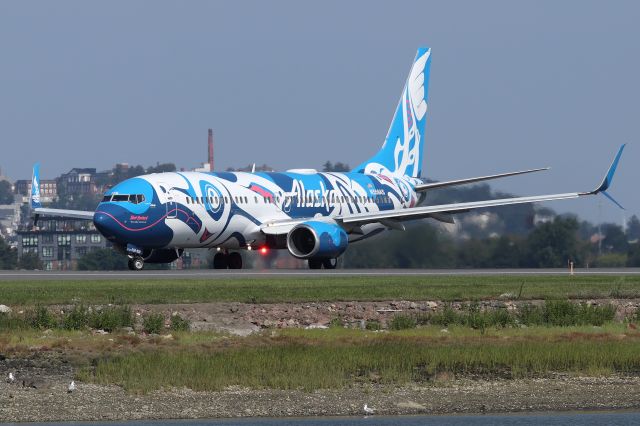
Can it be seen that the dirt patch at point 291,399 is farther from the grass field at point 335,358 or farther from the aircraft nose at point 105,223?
the aircraft nose at point 105,223

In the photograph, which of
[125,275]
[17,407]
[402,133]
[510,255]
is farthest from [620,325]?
[402,133]

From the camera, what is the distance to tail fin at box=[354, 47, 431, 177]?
7469cm

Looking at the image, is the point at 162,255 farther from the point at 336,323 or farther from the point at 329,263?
the point at 336,323

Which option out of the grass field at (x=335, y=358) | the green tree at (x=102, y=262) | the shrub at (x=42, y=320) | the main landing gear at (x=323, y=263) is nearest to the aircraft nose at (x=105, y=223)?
the main landing gear at (x=323, y=263)

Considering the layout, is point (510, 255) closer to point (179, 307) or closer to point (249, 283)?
point (249, 283)

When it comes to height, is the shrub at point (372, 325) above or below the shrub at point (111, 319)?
below

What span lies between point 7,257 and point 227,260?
37.9 m

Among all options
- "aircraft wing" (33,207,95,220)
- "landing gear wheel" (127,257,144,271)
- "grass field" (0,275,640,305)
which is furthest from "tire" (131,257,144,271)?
"grass field" (0,275,640,305)

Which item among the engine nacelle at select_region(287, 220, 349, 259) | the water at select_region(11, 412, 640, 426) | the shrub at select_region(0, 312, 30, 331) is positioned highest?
the engine nacelle at select_region(287, 220, 349, 259)

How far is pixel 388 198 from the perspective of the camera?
7175 cm

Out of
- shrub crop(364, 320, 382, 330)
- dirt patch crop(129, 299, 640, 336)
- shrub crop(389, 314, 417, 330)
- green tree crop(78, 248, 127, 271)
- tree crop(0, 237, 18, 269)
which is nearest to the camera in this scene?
shrub crop(389, 314, 417, 330)

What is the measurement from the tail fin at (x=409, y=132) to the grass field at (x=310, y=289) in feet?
67.4

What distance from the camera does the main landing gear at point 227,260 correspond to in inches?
2613

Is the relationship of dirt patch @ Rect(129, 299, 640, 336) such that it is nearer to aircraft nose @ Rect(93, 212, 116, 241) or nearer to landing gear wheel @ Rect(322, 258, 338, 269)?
aircraft nose @ Rect(93, 212, 116, 241)
